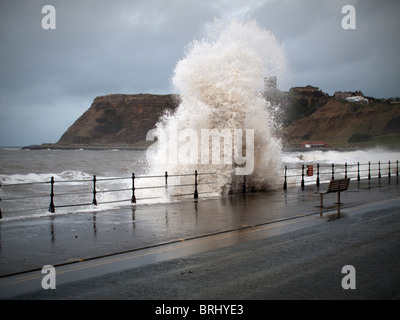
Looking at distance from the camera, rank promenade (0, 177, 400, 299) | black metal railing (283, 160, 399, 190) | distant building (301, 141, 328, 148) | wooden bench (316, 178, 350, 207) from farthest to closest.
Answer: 1. distant building (301, 141, 328, 148)
2. black metal railing (283, 160, 399, 190)
3. wooden bench (316, 178, 350, 207)
4. promenade (0, 177, 400, 299)

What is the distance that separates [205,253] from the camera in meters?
8.53

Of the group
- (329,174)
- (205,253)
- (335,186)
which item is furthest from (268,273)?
(329,174)

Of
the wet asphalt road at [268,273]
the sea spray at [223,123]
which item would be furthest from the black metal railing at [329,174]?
the wet asphalt road at [268,273]

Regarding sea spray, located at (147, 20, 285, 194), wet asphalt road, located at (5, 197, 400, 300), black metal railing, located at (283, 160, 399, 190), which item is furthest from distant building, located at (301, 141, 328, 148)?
wet asphalt road, located at (5, 197, 400, 300)

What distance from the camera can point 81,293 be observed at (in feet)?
19.9

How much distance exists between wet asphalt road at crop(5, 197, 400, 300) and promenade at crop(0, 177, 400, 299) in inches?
0.6

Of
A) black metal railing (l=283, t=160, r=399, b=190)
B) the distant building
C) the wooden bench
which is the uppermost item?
the distant building

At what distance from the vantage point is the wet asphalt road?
19.7 feet

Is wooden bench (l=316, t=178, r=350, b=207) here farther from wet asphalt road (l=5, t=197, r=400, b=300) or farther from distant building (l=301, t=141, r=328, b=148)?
distant building (l=301, t=141, r=328, b=148)

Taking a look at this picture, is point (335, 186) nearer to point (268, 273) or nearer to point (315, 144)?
point (268, 273)

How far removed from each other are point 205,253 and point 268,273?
6.05ft

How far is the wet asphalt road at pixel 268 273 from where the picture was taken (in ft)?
19.7

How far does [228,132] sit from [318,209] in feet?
29.1
